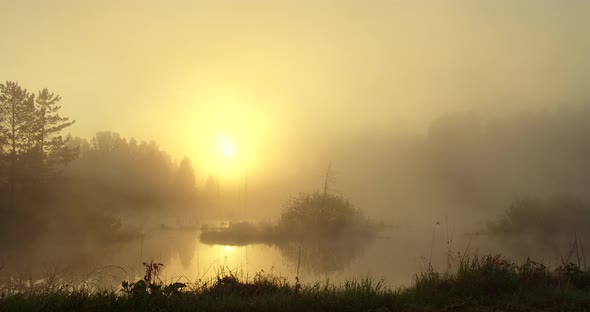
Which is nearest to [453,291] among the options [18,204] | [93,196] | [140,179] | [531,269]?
[531,269]

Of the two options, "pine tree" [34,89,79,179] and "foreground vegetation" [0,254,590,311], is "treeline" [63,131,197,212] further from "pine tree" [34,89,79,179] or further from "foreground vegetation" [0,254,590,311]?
"foreground vegetation" [0,254,590,311]

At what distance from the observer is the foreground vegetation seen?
6.79m

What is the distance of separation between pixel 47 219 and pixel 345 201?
108 ft

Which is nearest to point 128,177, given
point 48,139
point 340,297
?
point 48,139

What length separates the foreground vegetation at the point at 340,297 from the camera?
6.79m

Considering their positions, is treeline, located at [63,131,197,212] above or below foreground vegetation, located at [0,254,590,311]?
above

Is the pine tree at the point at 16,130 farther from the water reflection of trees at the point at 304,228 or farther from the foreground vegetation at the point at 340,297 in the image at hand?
the foreground vegetation at the point at 340,297

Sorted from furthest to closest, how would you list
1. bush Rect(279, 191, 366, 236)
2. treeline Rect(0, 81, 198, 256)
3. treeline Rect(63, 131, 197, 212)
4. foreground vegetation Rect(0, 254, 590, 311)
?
treeline Rect(63, 131, 197, 212) < bush Rect(279, 191, 366, 236) < treeline Rect(0, 81, 198, 256) < foreground vegetation Rect(0, 254, 590, 311)

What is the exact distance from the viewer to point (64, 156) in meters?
43.6

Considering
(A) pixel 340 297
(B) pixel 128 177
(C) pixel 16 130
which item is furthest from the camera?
(B) pixel 128 177

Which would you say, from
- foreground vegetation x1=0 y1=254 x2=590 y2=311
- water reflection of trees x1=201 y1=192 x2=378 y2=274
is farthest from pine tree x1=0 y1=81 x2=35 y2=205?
foreground vegetation x1=0 y1=254 x2=590 y2=311

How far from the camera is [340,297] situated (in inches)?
287

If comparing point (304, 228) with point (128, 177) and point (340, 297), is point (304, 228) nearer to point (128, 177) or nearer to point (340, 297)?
point (128, 177)

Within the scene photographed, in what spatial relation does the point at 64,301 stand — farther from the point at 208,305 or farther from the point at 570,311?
the point at 570,311
